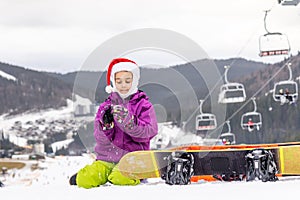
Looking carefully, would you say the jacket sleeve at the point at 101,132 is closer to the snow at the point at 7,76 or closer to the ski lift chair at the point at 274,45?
the ski lift chair at the point at 274,45

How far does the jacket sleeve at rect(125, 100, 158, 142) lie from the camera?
3.61m

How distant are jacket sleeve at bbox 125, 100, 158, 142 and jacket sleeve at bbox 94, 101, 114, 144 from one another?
0.52ft

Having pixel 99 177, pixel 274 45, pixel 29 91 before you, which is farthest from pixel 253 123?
pixel 29 91

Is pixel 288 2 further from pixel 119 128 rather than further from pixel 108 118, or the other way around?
pixel 108 118

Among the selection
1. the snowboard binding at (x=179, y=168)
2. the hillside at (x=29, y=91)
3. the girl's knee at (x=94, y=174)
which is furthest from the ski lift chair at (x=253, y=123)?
the hillside at (x=29, y=91)

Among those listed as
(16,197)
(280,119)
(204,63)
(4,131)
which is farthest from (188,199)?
(4,131)

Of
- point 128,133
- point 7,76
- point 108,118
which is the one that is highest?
point 7,76

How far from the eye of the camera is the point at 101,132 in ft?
12.3

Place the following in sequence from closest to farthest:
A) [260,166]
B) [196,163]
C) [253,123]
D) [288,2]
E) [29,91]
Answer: [260,166] < [196,163] < [288,2] < [253,123] < [29,91]

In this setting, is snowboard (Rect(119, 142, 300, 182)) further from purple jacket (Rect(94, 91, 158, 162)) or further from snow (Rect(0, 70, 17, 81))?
snow (Rect(0, 70, 17, 81))

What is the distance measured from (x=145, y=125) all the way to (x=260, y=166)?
76 centimetres

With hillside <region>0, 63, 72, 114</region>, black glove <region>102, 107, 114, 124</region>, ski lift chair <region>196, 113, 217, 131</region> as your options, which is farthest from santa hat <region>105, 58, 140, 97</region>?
hillside <region>0, 63, 72, 114</region>

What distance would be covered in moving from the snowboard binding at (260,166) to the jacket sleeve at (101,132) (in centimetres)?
92

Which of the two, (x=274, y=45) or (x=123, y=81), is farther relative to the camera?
(x=274, y=45)
